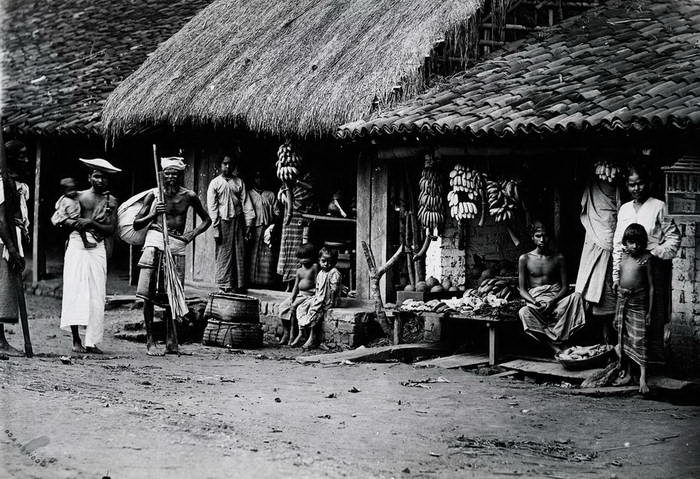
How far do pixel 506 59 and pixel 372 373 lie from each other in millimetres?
3937

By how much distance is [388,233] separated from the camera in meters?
11.5

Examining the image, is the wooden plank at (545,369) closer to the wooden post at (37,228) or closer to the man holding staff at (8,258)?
the man holding staff at (8,258)

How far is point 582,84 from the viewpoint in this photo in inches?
386

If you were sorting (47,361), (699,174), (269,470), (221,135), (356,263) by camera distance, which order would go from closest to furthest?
(269,470)
(699,174)
(47,361)
(356,263)
(221,135)

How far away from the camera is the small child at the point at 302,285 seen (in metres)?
11.6

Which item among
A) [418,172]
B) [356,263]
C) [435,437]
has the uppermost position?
[418,172]

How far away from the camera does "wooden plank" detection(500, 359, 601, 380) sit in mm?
8910

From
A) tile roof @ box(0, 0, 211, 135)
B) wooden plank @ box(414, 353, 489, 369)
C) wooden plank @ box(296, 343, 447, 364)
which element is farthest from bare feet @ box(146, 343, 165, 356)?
tile roof @ box(0, 0, 211, 135)

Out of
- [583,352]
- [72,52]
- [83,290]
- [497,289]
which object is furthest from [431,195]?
[72,52]

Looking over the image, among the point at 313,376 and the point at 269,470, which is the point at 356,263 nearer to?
the point at 313,376

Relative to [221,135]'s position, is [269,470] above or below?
below

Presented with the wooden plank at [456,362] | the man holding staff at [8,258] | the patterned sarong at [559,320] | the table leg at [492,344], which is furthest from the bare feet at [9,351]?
the patterned sarong at [559,320]

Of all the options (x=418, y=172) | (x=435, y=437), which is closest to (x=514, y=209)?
(x=418, y=172)

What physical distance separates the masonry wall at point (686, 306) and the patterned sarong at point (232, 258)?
5.72m
